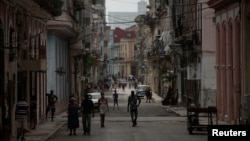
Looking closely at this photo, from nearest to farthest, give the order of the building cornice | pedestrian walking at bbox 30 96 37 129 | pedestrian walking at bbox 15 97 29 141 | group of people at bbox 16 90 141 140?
pedestrian walking at bbox 15 97 29 141
group of people at bbox 16 90 141 140
pedestrian walking at bbox 30 96 37 129
the building cornice

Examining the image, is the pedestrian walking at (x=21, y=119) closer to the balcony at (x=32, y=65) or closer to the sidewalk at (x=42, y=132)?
the sidewalk at (x=42, y=132)

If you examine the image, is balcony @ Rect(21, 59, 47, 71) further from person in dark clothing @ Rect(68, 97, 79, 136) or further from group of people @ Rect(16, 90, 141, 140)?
person in dark clothing @ Rect(68, 97, 79, 136)

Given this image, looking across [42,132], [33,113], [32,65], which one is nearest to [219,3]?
[33,113]

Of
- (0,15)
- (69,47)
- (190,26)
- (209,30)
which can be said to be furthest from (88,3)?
(0,15)

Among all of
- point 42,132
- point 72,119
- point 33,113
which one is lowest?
point 42,132

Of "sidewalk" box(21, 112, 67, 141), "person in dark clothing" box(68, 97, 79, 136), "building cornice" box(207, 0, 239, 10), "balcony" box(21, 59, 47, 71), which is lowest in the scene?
"sidewalk" box(21, 112, 67, 141)

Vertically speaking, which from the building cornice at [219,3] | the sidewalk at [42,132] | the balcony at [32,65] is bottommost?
the sidewalk at [42,132]

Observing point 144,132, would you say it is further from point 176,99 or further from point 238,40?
point 176,99

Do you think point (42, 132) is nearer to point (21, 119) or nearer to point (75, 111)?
point (75, 111)

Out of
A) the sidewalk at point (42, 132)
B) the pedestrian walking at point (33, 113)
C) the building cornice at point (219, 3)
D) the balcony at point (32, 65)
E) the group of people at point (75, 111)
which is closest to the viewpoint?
the group of people at point (75, 111)

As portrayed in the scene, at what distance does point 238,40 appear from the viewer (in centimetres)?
3173

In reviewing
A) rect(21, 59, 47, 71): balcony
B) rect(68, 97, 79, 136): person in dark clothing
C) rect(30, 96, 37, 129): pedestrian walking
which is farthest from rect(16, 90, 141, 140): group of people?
rect(21, 59, 47, 71): balcony

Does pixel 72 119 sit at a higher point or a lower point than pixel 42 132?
higher

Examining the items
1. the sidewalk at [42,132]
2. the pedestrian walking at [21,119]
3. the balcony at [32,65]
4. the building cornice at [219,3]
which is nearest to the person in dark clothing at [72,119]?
the sidewalk at [42,132]
